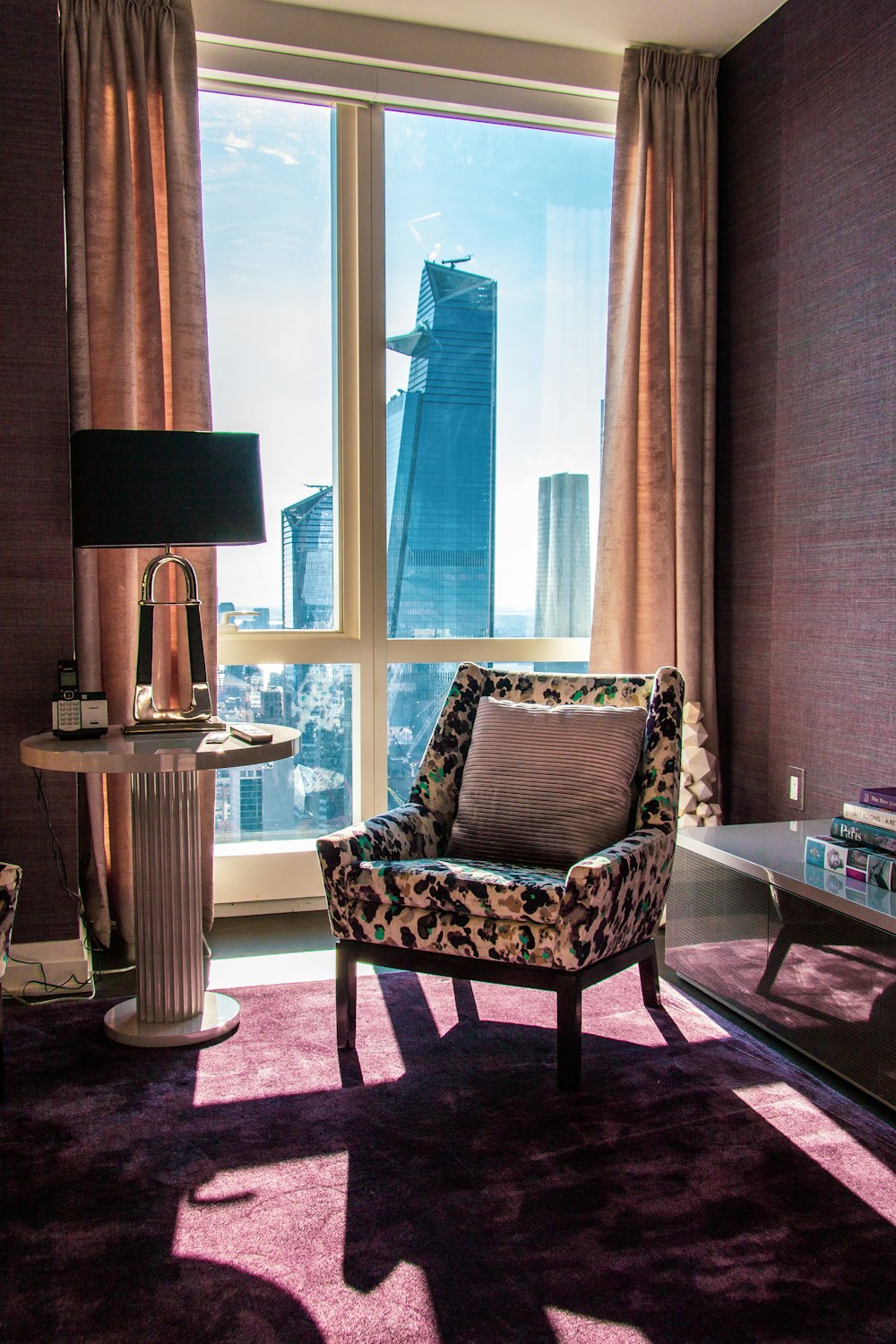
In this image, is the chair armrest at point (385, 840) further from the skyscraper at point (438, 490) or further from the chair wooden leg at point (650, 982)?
the skyscraper at point (438, 490)

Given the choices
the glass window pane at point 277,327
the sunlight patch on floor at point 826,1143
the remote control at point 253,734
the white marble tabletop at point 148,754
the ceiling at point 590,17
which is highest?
the ceiling at point 590,17

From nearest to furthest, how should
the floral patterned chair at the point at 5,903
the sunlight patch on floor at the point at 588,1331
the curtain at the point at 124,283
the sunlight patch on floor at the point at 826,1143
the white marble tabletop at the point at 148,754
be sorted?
1. the sunlight patch on floor at the point at 588,1331
2. the sunlight patch on floor at the point at 826,1143
3. the floral patterned chair at the point at 5,903
4. the white marble tabletop at the point at 148,754
5. the curtain at the point at 124,283

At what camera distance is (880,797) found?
237 cm

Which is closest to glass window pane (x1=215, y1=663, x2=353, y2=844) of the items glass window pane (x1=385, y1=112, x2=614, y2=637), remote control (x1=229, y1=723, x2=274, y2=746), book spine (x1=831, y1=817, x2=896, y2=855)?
glass window pane (x1=385, y1=112, x2=614, y2=637)

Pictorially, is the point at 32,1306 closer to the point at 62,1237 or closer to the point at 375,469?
the point at 62,1237

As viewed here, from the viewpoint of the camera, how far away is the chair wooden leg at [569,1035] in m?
2.14

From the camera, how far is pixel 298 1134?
2.00 metres

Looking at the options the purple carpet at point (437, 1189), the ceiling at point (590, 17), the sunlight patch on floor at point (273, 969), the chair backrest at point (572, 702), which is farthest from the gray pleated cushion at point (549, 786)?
the ceiling at point (590, 17)

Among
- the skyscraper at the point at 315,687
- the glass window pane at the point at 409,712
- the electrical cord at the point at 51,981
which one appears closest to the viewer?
the electrical cord at the point at 51,981

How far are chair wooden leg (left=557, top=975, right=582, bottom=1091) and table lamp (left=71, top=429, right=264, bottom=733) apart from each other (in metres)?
1.24

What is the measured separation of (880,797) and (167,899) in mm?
1676

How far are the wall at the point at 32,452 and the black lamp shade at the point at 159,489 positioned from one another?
10.9 inches

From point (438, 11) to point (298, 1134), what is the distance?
128 inches

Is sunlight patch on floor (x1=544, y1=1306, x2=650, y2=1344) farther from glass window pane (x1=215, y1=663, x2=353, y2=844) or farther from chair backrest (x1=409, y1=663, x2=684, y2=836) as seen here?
glass window pane (x1=215, y1=663, x2=353, y2=844)
